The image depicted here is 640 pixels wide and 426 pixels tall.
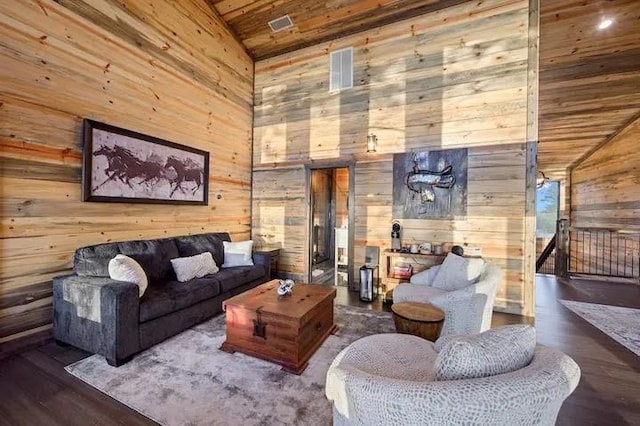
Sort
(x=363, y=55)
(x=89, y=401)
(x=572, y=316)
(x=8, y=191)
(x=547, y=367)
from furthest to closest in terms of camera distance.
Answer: (x=363, y=55)
(x=572, y=316)
(x=8, y=191)
(x=89, y=401)
(x=547, y=367)

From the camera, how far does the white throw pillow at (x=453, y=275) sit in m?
2.96

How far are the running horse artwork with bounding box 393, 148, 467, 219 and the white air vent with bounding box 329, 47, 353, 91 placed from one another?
1.62m

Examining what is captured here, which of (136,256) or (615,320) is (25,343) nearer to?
(136,256)

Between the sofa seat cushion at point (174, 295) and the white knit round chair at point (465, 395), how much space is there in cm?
210

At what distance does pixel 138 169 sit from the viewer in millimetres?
3398

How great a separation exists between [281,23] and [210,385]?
5.16 metres

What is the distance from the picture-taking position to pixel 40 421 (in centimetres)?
163

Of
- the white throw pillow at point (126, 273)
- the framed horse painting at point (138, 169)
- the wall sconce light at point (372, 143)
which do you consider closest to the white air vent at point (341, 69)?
the wall sconce light at point (372, 143)

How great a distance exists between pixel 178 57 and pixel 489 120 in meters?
4.52

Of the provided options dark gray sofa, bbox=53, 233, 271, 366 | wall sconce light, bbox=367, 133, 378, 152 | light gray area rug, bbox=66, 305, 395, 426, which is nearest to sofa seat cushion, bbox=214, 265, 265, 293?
dark gray sofa, bbox=53, 233, 271, 366

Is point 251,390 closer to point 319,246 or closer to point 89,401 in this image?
point 89,401

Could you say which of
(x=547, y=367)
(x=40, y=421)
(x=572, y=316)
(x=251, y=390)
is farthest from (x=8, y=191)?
(x=572, y=316)

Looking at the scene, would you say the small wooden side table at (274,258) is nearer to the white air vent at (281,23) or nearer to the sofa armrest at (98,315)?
the sofa armrest at (98,315)

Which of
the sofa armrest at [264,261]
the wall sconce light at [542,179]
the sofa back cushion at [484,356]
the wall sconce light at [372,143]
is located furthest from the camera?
the wall sconce light at [542,179]
